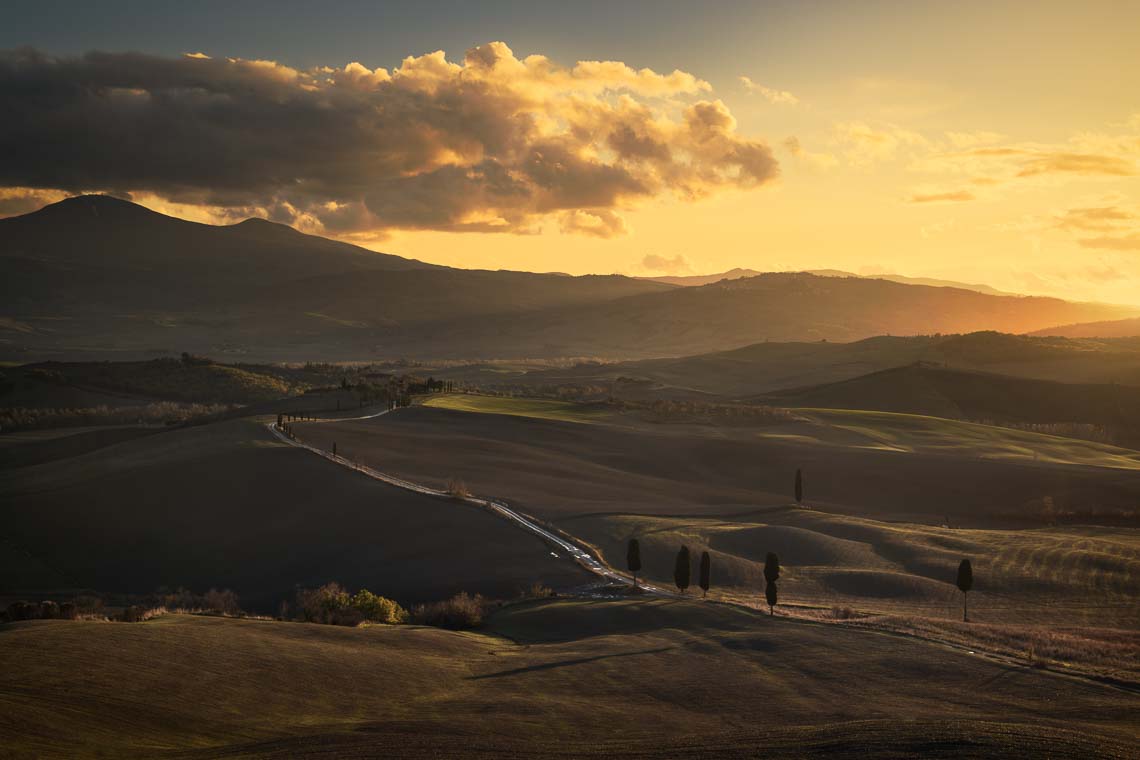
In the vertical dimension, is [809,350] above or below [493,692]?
above

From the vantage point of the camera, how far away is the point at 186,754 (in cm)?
1447

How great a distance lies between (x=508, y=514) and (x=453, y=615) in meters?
14.4

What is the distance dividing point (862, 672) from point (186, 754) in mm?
13482

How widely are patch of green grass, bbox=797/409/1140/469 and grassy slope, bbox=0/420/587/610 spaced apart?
124 feet

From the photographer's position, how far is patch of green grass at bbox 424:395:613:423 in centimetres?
7406

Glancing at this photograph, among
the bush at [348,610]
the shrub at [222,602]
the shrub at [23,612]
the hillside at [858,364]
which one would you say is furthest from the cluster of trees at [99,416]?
the shrub at [23,612]

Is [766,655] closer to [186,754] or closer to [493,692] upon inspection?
[493,692]

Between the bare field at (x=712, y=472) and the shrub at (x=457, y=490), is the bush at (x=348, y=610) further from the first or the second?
the bare field at (x=712, y=472)

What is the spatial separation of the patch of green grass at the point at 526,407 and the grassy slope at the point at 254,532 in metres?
21.8

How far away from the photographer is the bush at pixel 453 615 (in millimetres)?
29203

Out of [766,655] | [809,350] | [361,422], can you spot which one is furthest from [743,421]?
[809,350]

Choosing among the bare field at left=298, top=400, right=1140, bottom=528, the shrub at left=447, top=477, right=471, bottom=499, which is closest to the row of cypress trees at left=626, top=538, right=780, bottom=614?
the bare field at left=298, top=400, right=1140, bottom=528

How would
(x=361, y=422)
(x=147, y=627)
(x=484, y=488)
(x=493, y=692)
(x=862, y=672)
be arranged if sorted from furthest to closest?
(x=361, y=422), (x=484, y=488), (x=147, y=627), (x=862, y=672), (x=493, y=692)

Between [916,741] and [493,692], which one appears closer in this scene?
[916,741]
